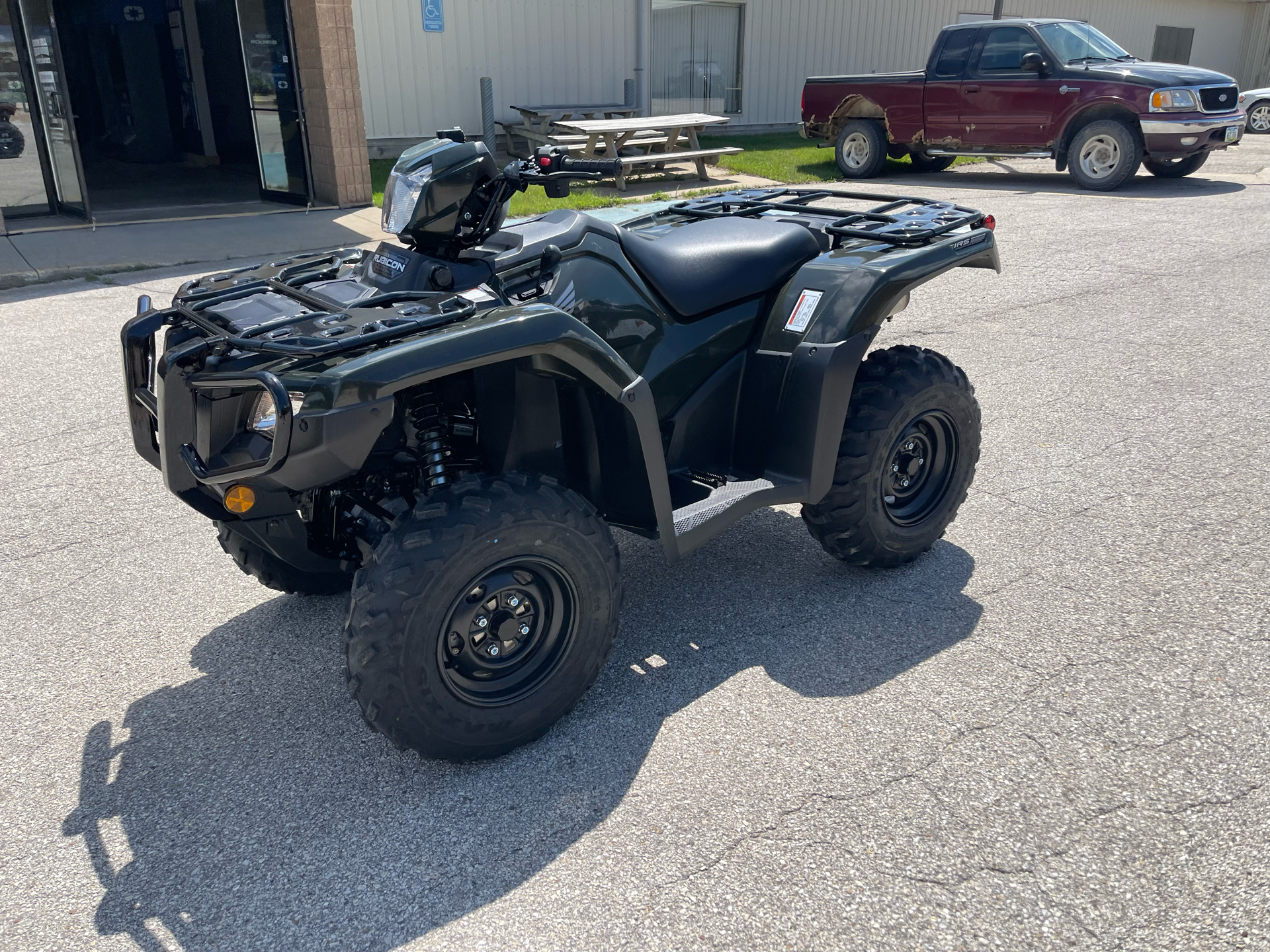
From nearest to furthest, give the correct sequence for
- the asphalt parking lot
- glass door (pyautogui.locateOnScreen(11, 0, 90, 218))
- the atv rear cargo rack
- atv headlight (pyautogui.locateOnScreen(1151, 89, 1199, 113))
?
the asphalt parking lot < the atv rear cargo rack < glass door (pyautogui.locateOnScreen(11, 0, 90, 218)) < atv headlight (pyautogui.locateOnScreen(1151, 89, 1199, 113))

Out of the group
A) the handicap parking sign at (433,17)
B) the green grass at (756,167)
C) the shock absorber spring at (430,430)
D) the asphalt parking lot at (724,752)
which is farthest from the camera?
the handicap parking sign at (433,17)

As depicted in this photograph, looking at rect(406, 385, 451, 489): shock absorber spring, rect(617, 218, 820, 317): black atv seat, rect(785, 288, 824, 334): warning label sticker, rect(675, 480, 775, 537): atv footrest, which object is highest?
rect(617, 218, 820, 317): black atv seat

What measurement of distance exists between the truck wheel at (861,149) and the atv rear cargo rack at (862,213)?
1072 cm

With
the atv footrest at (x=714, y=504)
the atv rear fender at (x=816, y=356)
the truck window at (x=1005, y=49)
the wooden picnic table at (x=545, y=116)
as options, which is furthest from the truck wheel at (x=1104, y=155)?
the atv footrest at (x=714, y=504)

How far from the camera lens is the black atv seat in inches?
134

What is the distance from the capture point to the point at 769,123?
2112cm

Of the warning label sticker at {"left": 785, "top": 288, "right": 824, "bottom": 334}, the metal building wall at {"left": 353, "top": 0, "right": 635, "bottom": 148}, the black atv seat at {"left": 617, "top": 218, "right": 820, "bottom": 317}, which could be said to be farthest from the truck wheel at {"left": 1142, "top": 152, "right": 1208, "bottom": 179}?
the warning label sticker at {"left": 785, "top": 288, "right": 824, "bottom": 334}

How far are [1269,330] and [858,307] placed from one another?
5.17 meters

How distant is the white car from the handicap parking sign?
16486 millimetres

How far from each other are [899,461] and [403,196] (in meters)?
2.09

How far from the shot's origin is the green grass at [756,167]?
456 inches

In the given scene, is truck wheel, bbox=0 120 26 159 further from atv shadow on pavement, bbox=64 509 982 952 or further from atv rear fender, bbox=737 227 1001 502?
atv rear fender, bbox=737 227 1001 502

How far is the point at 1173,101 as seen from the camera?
12383 millimetres

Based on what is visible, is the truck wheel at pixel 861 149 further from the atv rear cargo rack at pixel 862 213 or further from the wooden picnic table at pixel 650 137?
the atv rear cargo rack at pixel 862 213
